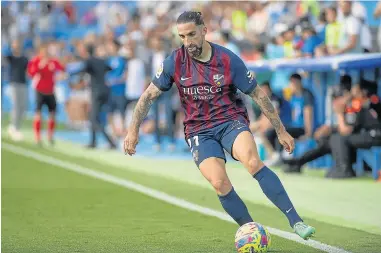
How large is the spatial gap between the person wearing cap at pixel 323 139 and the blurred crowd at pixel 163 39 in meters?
0.85

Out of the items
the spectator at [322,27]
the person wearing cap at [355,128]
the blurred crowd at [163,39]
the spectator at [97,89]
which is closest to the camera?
the person wearing cap at [355,128]

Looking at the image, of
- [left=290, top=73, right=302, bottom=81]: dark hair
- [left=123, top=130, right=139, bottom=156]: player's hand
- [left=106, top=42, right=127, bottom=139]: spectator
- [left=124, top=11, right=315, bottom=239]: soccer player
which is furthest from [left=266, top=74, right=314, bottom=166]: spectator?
[left=123, top=130, right=139, bottom=156]: player's hand

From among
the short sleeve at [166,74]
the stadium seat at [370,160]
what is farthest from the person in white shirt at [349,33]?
the short sleeve at [166,74]

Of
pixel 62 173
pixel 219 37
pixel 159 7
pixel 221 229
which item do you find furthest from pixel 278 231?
pixel 159 7

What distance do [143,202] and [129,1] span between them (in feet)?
71.8

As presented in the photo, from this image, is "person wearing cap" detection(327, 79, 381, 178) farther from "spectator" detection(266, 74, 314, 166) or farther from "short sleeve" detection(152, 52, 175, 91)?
"short sleeve" detection(152, 52, 175, 91)

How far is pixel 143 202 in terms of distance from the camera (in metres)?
13.0

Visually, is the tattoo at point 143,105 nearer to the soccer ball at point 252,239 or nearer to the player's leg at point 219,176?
the player's leg at point 219,176

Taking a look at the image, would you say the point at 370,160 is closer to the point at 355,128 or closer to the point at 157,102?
the point at 355,128

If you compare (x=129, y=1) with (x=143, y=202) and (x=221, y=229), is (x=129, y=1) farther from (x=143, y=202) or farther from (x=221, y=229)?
(x=221, y=229)

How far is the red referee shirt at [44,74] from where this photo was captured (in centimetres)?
2252

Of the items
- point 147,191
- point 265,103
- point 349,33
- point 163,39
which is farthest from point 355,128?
point 163,39

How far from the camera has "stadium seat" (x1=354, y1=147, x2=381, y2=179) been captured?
15.2m

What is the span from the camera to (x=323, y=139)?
15.8 metres
